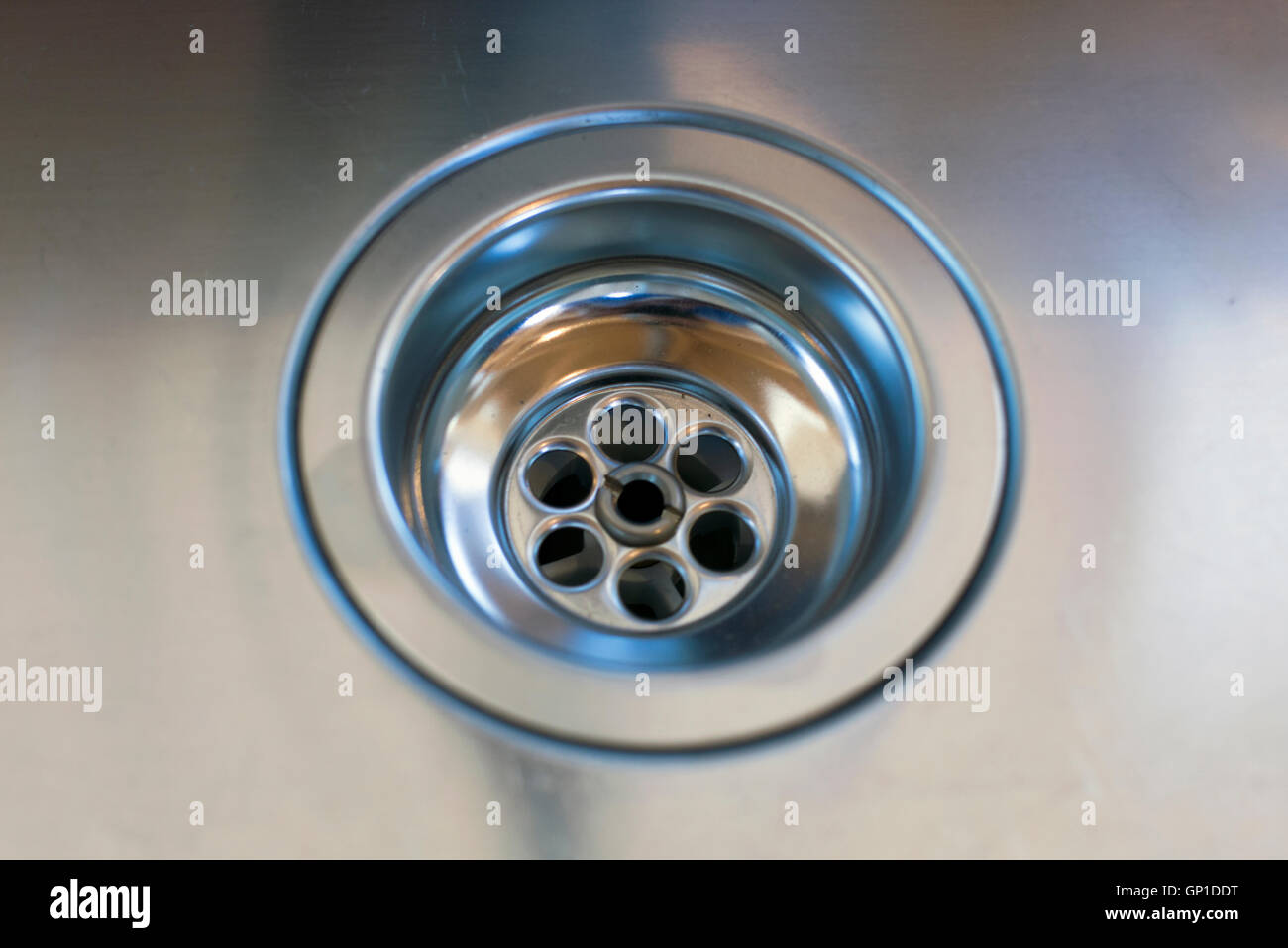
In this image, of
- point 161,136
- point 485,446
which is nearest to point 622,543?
point 485,446

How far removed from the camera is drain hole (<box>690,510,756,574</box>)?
0.69m

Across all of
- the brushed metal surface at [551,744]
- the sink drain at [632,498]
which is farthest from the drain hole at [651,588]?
the brushed metal surface at [551,744]

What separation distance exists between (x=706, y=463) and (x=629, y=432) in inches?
2.3

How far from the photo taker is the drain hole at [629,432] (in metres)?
0.71

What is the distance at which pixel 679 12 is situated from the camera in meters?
0.68

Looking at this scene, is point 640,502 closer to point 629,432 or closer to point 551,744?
point 629,432

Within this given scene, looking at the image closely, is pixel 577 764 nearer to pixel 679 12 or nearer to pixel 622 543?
pixel 622 543

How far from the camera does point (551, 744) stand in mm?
508

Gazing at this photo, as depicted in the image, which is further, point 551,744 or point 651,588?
point 651,588

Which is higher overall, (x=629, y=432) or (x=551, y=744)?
(x=629, y=432)

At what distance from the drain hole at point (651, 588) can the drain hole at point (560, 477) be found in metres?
0.06

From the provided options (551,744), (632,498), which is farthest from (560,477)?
(551,744)

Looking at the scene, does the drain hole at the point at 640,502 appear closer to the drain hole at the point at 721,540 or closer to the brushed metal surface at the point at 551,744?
the drain hole at the point at 721,540

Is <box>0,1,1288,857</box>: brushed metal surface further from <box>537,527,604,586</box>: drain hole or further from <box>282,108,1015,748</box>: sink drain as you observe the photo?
<box>537,527,604,586</box>: drain hole
